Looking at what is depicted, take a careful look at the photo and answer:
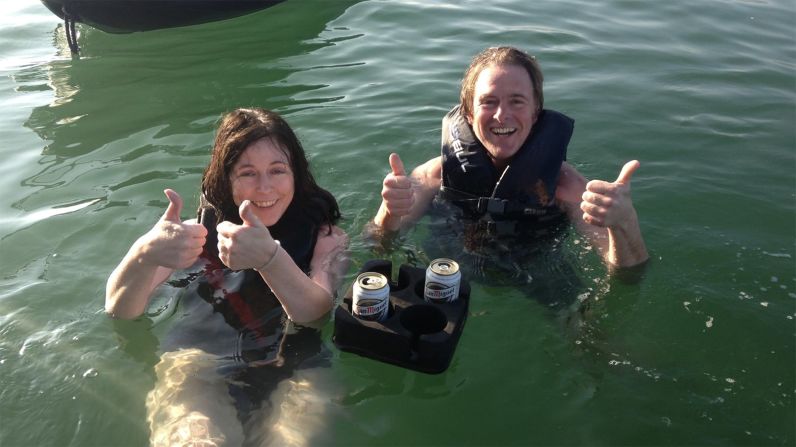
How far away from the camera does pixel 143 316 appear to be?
4.22 meters

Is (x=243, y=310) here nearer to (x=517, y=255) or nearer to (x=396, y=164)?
(x=396, y=164)

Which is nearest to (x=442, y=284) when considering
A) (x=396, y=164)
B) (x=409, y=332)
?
(x=409, y=332)

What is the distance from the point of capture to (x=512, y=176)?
183 inches

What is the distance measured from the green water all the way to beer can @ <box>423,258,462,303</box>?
0.63 m

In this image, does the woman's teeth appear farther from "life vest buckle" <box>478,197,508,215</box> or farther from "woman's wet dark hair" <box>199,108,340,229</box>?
"woman's wet dark hair" <box>199,108,340,229</box>

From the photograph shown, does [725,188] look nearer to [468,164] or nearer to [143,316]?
[468,164]

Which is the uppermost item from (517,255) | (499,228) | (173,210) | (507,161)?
(173,210)

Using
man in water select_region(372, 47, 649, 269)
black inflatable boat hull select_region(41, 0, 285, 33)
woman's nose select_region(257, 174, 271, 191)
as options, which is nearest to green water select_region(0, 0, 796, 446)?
black inflatable boat hull select_region(41, 0, 285, 33)

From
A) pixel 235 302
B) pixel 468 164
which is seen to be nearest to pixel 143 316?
pixel 235 302

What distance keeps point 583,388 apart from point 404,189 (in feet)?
4.93

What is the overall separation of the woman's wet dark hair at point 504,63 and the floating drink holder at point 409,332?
1768 millimetres

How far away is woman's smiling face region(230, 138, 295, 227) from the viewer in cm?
368

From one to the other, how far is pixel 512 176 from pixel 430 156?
1882mm

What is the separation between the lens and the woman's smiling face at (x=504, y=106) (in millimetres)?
4480
